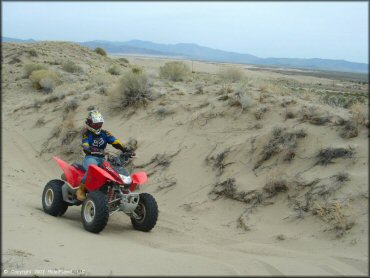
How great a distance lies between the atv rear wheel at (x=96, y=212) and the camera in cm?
738

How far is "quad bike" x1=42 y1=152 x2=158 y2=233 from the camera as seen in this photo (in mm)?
7492

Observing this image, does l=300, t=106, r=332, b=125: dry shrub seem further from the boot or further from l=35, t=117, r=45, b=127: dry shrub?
l=35, t=117, r=45, b=127: dry shrub

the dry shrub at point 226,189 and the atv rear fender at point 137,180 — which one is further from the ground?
the atv rear fender at point 137,180

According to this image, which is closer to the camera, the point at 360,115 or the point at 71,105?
the point at 360,115

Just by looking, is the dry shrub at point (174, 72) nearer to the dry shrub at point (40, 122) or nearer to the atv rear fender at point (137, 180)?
the dry shrub at point (40, 122)

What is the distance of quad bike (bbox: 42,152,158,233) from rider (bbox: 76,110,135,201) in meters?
0.15

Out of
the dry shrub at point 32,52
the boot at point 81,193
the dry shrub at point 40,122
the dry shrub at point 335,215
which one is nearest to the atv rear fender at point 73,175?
the boot at point 81,193

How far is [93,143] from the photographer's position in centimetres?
854

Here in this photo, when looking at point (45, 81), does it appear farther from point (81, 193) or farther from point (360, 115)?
point (360, 115)

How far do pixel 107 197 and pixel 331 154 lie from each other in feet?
14.6

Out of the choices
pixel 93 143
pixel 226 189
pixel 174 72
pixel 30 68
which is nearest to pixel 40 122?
pixel 174 72

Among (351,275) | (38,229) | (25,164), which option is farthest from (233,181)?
(25,164)

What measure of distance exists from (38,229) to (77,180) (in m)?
1.38

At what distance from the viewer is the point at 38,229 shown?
736 cm
